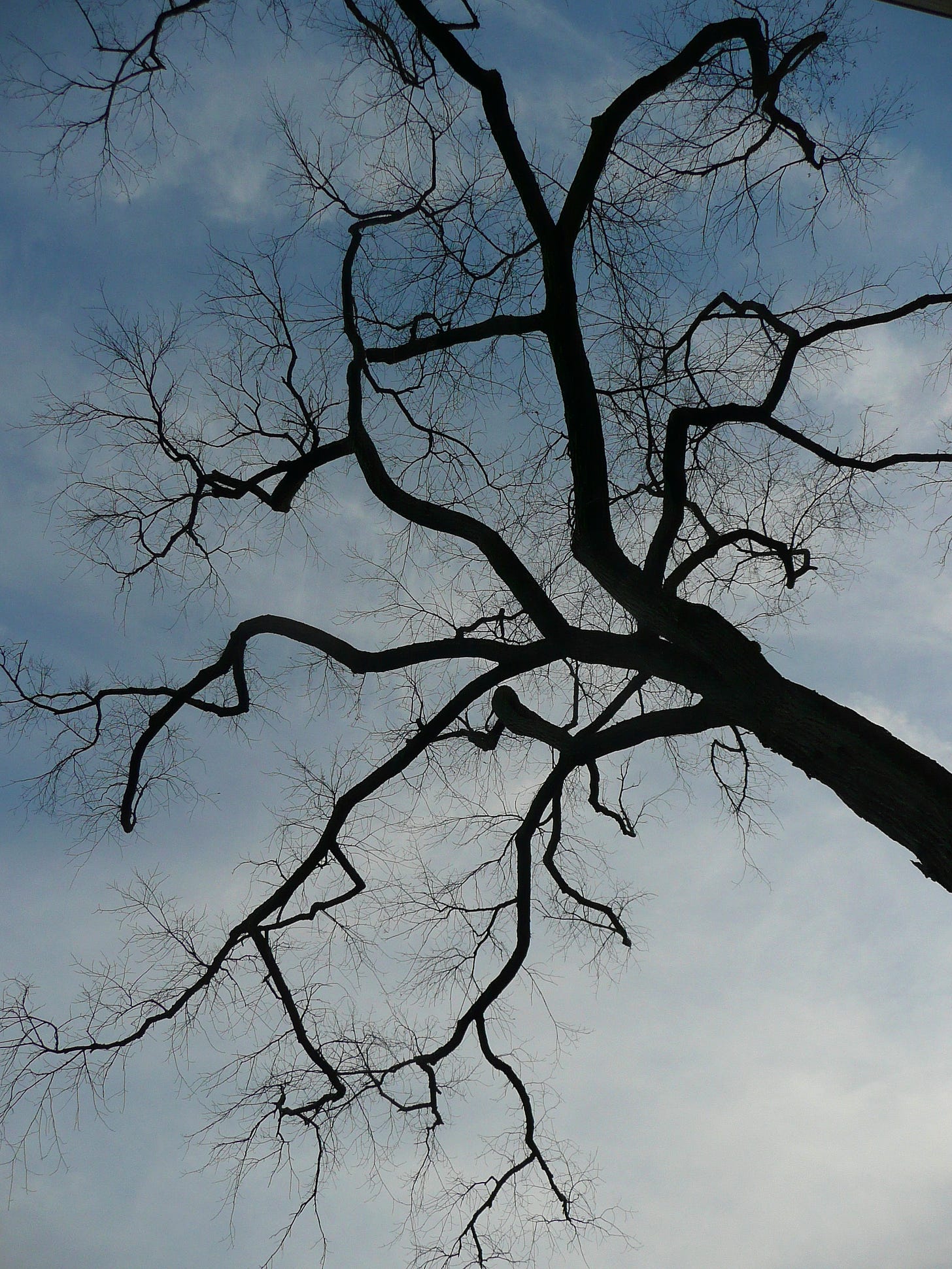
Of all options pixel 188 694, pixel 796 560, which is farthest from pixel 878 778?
pixel 188 694

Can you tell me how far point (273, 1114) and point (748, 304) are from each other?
5.48 m

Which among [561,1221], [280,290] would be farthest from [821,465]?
[561,1221]

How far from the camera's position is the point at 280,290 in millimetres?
5082

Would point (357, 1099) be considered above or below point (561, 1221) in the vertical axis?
above

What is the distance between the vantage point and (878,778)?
342 centimetres

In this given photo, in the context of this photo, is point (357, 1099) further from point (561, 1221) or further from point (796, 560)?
point (796, 560)

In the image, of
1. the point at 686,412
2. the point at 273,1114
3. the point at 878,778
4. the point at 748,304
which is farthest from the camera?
the point at 748,304

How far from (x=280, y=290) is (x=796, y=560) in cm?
352

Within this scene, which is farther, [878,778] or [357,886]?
[357,886]

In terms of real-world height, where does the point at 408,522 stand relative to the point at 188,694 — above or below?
above

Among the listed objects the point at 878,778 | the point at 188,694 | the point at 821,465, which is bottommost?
the point at 878,778

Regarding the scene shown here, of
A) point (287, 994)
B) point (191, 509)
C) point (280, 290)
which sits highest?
point (280, 290)

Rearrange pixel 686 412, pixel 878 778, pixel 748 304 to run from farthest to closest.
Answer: pixel 748 304, pixel 686 412, pixel 878 778

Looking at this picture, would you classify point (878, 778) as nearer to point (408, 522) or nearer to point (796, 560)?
point (796, 560)
